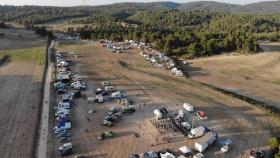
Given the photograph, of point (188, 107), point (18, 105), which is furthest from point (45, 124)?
point (188, 107)

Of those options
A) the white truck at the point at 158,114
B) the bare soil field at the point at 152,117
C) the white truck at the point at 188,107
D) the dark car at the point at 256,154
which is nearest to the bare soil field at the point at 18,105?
the bare soil field at the point at 152,117

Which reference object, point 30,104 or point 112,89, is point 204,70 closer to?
point 112,89

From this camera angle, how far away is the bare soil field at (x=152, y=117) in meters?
43.7

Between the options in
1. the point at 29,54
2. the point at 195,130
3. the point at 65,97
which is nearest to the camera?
the point at 195,130

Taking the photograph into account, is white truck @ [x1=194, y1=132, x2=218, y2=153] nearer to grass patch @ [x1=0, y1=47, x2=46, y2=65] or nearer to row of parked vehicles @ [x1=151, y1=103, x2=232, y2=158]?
row of parked vehicles @ [x1=151, y1=103, x2=232, y2=158]

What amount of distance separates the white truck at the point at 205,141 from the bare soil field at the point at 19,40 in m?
74.5

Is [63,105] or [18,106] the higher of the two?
[63,105]

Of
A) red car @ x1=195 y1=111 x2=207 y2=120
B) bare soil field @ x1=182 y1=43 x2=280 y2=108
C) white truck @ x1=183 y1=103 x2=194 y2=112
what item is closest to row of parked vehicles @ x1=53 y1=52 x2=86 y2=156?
white truck @ x1=183 y1=103 x2=194 y2=112

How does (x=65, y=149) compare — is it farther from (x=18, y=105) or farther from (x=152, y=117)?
(x=18, y=105)

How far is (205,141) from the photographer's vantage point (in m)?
43.5

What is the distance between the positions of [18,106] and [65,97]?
7.22 m

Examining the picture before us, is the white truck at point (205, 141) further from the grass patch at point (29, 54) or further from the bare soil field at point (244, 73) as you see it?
the grass patch at point (29, 54)

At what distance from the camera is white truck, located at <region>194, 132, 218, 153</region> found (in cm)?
4250

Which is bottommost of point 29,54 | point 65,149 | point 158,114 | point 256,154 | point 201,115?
point 256,154
